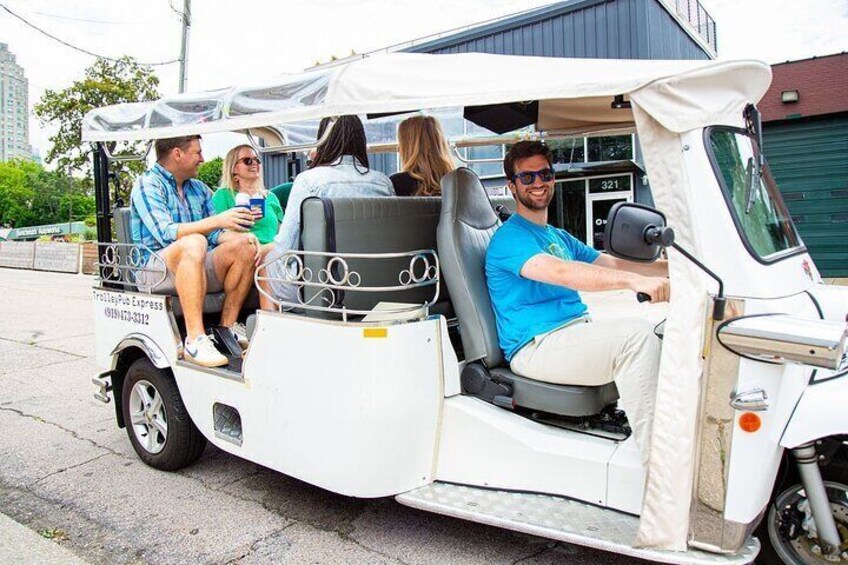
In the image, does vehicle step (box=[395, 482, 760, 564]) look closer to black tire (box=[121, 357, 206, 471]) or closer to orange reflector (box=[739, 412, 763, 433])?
orange reflector (box=[739, 412, 763, 433])

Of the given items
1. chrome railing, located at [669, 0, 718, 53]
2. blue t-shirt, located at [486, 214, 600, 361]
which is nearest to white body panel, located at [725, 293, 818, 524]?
blue t-shirt, located at [486, 214, 600, 361]

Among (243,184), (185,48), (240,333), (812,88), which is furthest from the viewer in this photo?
(185,48)

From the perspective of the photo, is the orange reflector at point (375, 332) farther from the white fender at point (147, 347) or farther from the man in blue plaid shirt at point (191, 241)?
the white fender at point (147, 347)

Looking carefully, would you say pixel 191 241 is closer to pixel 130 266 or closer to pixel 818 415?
pixel 130 266

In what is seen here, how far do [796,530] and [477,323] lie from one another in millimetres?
1565

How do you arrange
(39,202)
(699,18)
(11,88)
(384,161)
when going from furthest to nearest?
(39,202)
(11,88)
(699,18)
(384,161)

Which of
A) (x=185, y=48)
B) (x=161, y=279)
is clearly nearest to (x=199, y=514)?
(x=161, y=279)

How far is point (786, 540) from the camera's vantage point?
2.58 m

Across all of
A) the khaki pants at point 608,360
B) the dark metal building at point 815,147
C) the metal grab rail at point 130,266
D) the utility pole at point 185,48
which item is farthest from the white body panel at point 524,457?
the utility pole at point 185,48

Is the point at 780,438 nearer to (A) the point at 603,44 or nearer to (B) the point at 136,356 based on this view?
(B) the point at 136,356

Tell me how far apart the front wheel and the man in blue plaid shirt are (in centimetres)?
286

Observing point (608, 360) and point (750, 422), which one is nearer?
point (750, 422)

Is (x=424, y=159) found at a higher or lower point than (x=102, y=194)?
higher

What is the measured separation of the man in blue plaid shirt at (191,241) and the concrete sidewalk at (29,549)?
1.15 m
